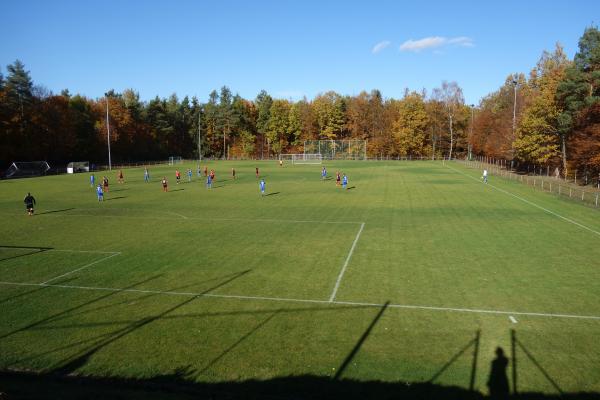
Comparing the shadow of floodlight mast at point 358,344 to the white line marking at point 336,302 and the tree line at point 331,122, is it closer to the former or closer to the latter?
the white line marking at point 336,302

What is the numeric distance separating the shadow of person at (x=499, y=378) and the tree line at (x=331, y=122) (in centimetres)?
4214

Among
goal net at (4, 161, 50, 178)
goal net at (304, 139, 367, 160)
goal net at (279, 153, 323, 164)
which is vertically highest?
goal net at (304, 139, 367, 160)

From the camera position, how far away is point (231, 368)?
32.9ft

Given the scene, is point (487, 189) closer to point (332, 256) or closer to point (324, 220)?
point (324, 220)

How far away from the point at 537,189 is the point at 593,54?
20146mm

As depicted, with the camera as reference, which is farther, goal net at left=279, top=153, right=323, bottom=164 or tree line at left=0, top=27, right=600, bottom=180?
goal net at left=279, top=153, right=323, bottom=164

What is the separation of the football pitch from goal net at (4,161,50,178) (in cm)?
4361

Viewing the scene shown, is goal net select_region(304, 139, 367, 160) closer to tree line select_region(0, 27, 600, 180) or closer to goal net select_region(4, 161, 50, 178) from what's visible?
tree line select_region(0, 27, 600, 180)

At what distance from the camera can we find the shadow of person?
8.99 meters

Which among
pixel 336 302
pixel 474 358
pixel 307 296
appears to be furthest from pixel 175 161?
pixel 474 358

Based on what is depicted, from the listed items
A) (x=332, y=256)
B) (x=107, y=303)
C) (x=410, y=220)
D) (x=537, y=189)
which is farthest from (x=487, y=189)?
(x=107, y=303)

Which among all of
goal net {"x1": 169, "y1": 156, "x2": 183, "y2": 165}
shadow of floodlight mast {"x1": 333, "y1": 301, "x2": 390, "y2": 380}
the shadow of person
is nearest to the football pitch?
shadow of floodlight mast {"x1": 333, "y1": 301, "x2": 390, "y2": 380}

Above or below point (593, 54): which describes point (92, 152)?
below

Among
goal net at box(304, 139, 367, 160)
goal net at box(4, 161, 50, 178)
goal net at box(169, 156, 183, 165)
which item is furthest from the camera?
goal net at box(169, 156, 183, 165)
